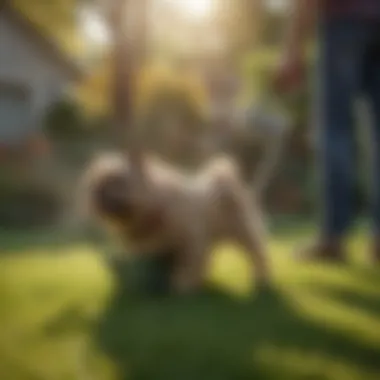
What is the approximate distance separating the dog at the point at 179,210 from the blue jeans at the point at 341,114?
112 millimetres

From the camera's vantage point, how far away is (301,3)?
1.01 metres

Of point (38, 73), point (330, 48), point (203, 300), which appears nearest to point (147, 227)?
point (203, 300)

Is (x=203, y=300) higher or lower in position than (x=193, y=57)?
lower

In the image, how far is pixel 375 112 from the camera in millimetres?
1039

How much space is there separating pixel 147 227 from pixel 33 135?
17cm

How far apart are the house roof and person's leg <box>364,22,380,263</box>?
1.24 feet

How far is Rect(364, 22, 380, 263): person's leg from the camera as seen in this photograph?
1030 mm

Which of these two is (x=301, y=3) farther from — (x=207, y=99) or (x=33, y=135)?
(x=33, y=135)

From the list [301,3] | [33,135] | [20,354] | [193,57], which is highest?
[301,3]

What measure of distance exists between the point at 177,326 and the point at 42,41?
0.37 meters

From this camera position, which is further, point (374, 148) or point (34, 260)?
point (374, 148)

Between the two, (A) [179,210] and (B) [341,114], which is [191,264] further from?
(B) [341,114]

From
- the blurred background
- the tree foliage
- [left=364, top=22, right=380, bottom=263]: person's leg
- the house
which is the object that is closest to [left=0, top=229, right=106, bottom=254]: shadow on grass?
the blurred background

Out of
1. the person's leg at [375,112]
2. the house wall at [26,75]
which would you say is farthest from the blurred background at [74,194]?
the person's leg at [375,112]
